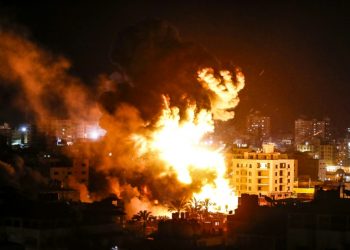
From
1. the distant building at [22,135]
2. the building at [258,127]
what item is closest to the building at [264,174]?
the distant building at [22,135]

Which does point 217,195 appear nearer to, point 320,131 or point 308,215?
point 308,215

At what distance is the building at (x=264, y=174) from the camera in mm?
65125

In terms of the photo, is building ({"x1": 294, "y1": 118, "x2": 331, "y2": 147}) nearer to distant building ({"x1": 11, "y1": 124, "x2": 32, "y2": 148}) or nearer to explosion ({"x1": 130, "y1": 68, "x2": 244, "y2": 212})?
distant building ({"x1": 11, "y1": 124, "x2": 32, "y2": 148})

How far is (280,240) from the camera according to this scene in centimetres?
3192

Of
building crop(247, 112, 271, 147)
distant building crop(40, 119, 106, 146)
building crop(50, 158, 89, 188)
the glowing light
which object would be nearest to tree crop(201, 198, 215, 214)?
building crop(50, 158, 89, 188)

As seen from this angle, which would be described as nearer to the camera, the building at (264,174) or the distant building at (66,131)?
the building at (264,174)

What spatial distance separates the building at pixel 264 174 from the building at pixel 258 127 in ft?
172

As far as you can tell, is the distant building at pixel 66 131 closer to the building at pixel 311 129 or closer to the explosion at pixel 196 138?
the explosion at pixel 196 138

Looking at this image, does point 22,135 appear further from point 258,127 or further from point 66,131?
Result: point 258,127

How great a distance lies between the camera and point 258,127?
131000mm

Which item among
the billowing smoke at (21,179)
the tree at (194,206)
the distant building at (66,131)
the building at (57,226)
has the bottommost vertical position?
the building at (57,226)

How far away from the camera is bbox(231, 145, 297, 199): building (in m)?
65.1

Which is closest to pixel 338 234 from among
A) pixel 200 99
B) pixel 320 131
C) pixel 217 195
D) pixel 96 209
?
pixel 96 209

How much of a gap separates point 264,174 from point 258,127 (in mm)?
65750
